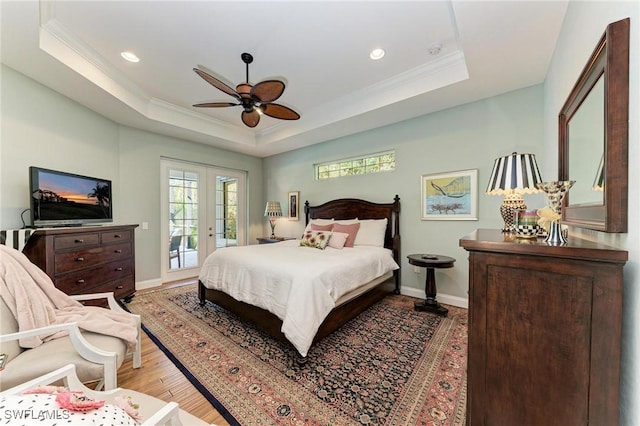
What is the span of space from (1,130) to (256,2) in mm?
2773

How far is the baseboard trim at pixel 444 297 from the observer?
3.16 metres

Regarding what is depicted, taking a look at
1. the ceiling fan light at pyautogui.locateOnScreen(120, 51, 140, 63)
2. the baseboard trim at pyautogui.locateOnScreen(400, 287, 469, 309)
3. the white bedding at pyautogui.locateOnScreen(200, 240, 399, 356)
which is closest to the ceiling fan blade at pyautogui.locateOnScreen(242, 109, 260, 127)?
the ceiling fan light at pyautogui.locateOnScreen(120, 51, 140, 63)

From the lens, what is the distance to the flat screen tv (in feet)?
8.02

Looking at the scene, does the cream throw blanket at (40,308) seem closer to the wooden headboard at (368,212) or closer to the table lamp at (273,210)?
the wooden headboard at (368,212)

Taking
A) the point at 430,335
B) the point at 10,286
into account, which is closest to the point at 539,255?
the point at 430,335

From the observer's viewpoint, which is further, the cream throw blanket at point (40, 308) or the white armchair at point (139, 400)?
the cream throw blanket at point (40, 308)

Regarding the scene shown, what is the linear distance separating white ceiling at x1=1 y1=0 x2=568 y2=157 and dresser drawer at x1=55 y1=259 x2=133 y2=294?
209cm

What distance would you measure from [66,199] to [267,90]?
2.64m

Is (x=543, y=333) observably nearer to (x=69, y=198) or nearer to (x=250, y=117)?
(x=250, y=117)

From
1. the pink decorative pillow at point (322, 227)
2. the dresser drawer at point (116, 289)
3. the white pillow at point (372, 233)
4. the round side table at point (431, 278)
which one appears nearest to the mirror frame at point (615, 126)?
the round side table at point (431, 278)

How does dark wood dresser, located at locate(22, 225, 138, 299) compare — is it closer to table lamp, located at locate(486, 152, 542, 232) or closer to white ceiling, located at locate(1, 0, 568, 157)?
white ceiling, located at locate(1, 0, 568, 157)

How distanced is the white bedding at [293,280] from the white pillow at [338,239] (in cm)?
43

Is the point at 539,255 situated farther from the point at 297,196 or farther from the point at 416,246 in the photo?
the point at 297,196

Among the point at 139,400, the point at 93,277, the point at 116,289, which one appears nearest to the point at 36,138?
the point at 93,277
